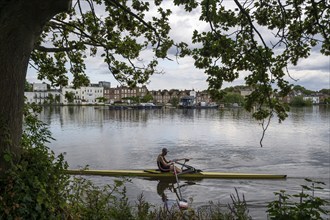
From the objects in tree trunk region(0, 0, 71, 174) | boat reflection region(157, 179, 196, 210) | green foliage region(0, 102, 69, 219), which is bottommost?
boat reflection region(157, 179, 196, 210)

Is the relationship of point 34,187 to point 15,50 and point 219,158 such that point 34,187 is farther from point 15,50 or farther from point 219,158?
point 219,158

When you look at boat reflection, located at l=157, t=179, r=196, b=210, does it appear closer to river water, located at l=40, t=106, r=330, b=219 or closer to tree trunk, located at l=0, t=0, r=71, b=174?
river water, located at l=40, t=106, r=330, b=219

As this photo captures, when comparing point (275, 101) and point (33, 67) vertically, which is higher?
point (33, 67)

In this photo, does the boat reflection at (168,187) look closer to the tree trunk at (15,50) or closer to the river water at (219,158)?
the river water at (219,158)

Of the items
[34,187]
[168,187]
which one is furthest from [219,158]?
[34,187]

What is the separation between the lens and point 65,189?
15.3 feet

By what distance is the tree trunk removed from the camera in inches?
152

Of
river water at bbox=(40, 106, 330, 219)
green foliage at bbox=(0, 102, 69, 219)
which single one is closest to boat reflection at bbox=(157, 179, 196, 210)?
river water at bbox=(40, 106, 330, 219)

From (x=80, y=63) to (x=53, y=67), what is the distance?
743 millimetres

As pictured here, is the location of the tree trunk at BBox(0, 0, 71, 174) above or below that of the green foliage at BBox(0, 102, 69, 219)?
above

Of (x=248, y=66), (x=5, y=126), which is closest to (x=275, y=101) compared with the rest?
(x=248, y=66)

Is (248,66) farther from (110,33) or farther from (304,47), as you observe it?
(110,33)

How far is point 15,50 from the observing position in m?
4.01

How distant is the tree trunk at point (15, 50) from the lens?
152 inches
